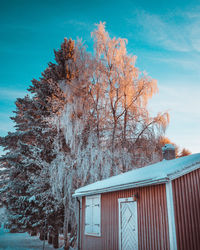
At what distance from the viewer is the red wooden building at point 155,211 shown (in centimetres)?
589

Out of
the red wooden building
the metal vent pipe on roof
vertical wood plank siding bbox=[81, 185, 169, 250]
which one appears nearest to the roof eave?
the red wooden building

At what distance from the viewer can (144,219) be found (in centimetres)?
668

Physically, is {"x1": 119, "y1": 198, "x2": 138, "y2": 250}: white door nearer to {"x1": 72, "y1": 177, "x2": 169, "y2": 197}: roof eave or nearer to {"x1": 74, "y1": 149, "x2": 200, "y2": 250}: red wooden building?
{"x1": 74, "y1": 149, "x2": 200, "y2": 250}: red wooden building

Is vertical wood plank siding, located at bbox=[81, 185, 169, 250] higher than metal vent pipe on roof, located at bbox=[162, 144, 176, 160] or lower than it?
lower

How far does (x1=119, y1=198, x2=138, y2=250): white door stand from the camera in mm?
6973

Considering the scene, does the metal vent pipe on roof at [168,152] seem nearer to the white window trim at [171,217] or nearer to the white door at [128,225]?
the white door at [128,225]

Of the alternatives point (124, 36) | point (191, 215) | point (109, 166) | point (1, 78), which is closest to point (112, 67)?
point (124, 36)

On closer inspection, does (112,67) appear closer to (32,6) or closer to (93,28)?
(93,28)

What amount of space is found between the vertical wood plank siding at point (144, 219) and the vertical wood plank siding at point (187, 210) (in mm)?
323

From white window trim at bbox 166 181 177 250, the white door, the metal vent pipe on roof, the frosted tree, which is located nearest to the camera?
white window trim at bbox 166 181 177 250

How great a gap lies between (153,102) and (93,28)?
702cm

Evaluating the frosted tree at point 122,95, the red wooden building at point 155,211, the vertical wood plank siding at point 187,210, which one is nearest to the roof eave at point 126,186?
the red wooden building at point 155,211

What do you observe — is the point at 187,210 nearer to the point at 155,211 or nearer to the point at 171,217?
the point at 171,217

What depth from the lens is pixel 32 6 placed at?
16.5 metres
